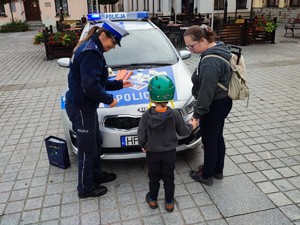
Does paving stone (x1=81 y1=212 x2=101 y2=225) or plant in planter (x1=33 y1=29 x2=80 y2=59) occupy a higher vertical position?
plant in planter (x1=33 y1=29 x2=80 y2=59)

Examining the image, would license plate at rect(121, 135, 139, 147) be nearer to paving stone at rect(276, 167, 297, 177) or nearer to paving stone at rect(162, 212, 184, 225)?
paving stone at rect(162, 212, 184, 225)

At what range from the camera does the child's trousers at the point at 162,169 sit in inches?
108

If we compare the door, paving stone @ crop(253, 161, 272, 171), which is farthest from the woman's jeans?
the door

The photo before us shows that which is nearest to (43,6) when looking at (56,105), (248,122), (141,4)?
(141,4)

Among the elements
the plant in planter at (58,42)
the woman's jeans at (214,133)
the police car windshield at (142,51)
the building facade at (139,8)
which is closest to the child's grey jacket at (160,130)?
the woman's jeans at (214,133)

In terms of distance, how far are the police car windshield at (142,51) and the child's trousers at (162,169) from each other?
189 cm

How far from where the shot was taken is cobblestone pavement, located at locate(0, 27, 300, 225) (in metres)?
2.94

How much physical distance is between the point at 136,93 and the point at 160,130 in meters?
1.01

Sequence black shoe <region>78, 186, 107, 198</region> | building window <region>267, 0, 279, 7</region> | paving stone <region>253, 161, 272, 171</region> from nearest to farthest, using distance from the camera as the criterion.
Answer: black shoe <region>78, 186, 107, 198</region> → paving stone <region>253, 161, 272, 171</region> → building window <region>267, 0, 279, 7</region>

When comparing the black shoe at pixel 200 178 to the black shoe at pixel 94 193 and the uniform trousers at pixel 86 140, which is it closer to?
the black shoe at pixel 94 193

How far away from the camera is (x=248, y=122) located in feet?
16.6

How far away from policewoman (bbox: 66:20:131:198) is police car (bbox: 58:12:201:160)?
0.23 meters

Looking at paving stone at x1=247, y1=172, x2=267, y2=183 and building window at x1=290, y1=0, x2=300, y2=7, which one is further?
building window at x1=290, y1=0, x2=300, y2=7

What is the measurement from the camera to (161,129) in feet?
8.68
